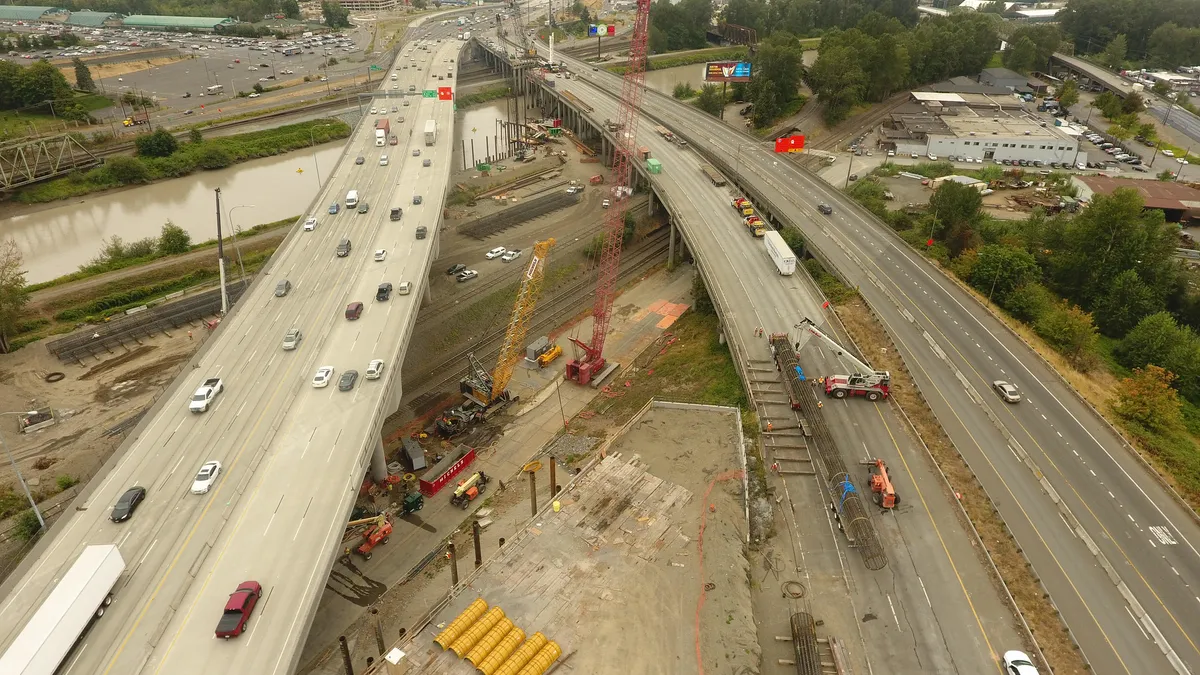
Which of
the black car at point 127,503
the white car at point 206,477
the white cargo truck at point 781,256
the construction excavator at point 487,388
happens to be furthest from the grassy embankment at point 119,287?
the white cargo truck at point 781,256

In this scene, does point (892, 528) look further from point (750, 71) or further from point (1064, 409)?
point (750, 71)

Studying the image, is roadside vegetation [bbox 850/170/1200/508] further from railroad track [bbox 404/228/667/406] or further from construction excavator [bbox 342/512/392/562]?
construction excavator [bbox 342/512/392/562]

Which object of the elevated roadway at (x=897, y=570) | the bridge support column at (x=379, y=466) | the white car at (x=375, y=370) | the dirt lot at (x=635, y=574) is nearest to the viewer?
the dirt lot at (x=635, y=574)

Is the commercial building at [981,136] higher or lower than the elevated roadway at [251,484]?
higher

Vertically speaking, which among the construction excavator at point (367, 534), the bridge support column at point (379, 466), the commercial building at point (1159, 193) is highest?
the commercial building at point (1159, 193)

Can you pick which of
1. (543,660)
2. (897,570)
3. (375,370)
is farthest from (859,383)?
(375,370)

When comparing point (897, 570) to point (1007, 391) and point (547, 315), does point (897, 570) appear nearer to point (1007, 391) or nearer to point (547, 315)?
point (1007, 391)

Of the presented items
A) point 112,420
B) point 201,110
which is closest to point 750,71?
point 201,110

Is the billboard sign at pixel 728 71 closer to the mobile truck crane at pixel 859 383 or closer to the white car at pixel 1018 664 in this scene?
the mobile truck crane at pixel 859 383
